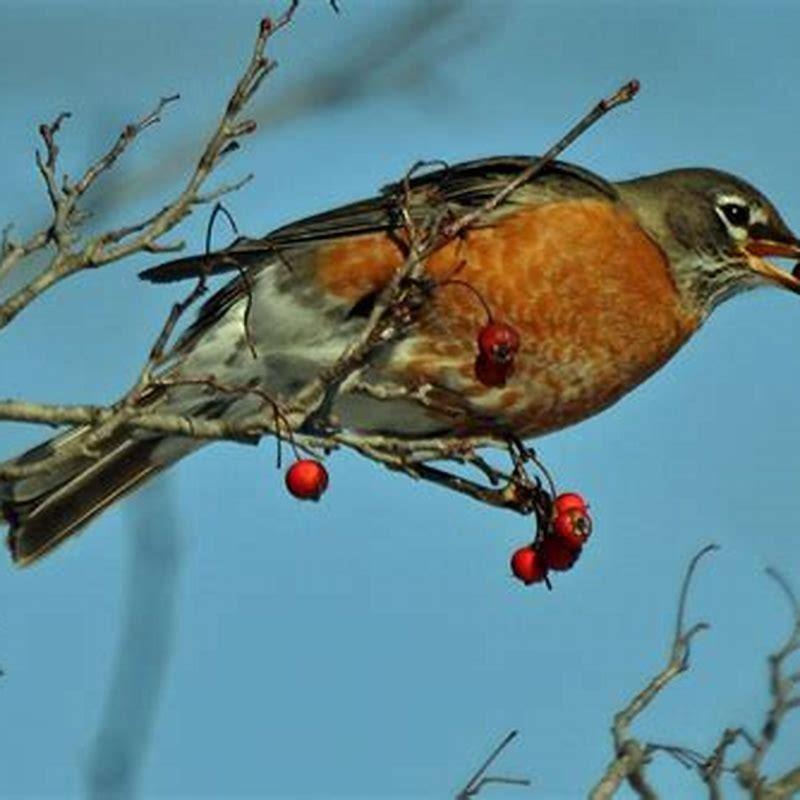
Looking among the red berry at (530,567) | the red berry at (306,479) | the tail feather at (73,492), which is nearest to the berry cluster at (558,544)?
the red berry at (530,567)

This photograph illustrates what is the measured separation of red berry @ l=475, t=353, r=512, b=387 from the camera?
3721mm

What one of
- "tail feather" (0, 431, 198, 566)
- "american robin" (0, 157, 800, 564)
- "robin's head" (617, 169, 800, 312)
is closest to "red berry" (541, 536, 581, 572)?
"american robin" (0, 157, 800, 564)

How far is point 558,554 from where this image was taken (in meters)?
3.79

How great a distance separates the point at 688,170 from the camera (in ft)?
18.3

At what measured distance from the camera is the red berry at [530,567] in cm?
381

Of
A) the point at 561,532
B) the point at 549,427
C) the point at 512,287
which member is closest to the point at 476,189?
the point at 512,287

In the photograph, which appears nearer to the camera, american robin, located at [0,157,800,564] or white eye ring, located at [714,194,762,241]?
american robin, located at [0,157,800,564]

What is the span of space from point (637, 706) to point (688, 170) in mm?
3034

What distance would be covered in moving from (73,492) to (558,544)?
1395mm

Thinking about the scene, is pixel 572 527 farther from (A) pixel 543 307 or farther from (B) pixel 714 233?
(B) pixel 714 233

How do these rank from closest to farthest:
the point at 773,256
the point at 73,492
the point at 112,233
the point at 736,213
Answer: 1. the point at 112,233
2. the point at 73,492
3. the point at 773,256
4. the point at 736,213

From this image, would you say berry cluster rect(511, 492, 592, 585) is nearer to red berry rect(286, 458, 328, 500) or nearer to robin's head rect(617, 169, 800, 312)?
red berry rect(286, 458, 328, 500)

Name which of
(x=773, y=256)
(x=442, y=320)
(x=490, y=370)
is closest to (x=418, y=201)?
(x=442, y=320)

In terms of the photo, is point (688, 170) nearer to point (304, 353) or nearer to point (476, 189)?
point (476, 189)
